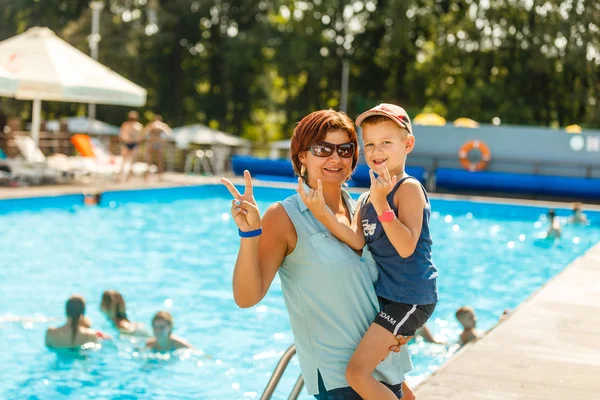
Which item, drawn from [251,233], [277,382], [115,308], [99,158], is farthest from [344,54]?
[251,233]

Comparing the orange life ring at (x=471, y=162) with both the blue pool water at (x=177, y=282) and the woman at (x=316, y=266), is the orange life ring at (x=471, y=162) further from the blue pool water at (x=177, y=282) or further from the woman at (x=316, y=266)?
the woman at (x=316, y=266)

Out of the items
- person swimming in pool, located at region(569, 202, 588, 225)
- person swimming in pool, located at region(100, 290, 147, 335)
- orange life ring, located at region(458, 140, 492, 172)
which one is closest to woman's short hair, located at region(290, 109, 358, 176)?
person swimming in pool, located at region(100, 290, 147, 335)

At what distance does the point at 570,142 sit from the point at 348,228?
833 inches

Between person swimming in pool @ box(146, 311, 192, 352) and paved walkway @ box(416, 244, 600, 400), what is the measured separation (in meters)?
2.43

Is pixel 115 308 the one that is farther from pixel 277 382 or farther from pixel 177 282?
pixel 277 382

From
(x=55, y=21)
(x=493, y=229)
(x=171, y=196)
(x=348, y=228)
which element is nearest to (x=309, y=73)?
(x=55, y=21)

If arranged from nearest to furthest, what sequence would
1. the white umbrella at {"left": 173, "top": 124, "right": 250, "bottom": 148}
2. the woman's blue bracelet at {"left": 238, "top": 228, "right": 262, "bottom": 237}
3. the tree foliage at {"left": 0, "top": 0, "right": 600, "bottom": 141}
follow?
the woman's blue bracelet at {"left": 238, "top": 228, "right": 262, "bottom": 237}
the white umbrella at {"left": 173, "top": 124, "right": 250, "bottom": 148}
the tree foliage at {"left": 0, "top": 0, "right": 600, "bottom": 141}

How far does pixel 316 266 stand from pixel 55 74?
15.6 meters

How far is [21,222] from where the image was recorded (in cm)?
1366

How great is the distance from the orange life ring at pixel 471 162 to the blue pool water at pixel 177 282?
445cm

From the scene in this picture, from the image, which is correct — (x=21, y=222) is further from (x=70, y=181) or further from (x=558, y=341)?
(x=558, y=341)

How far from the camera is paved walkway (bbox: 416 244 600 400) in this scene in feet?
13.9

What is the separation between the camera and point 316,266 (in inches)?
94.6

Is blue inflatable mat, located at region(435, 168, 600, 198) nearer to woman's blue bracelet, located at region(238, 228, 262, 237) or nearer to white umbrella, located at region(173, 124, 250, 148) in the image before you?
white umbrella, located at region(173, 124, 250, 148)
